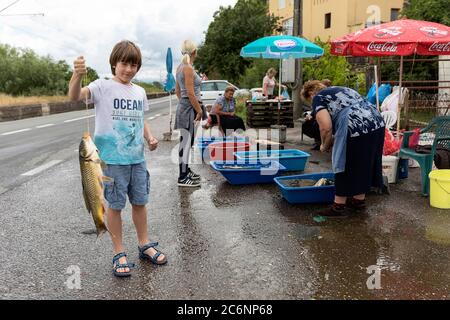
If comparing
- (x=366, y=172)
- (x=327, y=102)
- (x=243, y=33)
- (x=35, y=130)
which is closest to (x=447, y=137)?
(x=366, y=172)

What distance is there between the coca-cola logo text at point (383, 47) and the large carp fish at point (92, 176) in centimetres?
509

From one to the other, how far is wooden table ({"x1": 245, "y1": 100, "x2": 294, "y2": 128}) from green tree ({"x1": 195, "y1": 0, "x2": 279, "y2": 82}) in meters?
21.7

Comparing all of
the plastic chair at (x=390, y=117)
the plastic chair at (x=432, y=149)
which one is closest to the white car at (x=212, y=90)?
the plastic chair at (x=390, y=117)

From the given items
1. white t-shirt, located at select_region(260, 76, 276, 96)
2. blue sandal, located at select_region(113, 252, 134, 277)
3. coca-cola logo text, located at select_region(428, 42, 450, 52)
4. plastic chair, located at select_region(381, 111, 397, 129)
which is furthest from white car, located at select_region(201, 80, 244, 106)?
blue sandal, located at select_region(113, 252, 134, 277)

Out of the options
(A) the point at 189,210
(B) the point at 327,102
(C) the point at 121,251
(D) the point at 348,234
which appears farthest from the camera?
(A) the point at 189,210

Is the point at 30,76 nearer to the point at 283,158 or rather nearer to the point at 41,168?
the point at 41,168

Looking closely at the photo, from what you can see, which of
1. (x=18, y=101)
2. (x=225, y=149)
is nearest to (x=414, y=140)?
(x=225, y=149)

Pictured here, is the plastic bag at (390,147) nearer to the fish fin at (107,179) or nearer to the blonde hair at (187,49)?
the blonde hair at (187,49)

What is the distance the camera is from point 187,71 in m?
Result: 5.95

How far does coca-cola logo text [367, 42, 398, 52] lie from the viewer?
6.77m

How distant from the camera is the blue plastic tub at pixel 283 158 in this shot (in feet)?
23.0

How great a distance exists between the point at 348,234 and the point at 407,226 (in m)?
0.74
